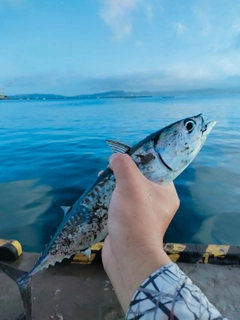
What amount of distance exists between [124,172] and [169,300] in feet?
2.82

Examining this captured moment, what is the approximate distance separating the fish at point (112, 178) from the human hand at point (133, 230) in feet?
1.49

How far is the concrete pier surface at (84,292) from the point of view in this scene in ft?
9.01

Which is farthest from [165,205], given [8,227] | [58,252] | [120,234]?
[8,227]

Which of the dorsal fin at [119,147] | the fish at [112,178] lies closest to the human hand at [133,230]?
the fish at [112,178]

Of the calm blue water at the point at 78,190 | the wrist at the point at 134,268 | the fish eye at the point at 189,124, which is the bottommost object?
the calm blue water at the point at 78,190

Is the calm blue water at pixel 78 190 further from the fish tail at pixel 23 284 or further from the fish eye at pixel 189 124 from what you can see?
the fish tail at pixel 23 284

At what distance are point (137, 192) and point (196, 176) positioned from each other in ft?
22.3

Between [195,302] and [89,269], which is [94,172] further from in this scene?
[195,302]

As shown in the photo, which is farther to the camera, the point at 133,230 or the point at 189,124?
the point at 189,124

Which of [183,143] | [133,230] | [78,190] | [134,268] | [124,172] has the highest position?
[183,143]

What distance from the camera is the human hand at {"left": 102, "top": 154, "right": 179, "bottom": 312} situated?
126 centimetres

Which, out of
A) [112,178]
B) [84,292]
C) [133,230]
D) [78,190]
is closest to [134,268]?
[133,230]

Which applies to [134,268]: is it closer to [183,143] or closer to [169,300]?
[169,300]

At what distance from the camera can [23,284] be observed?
2.51 metres
